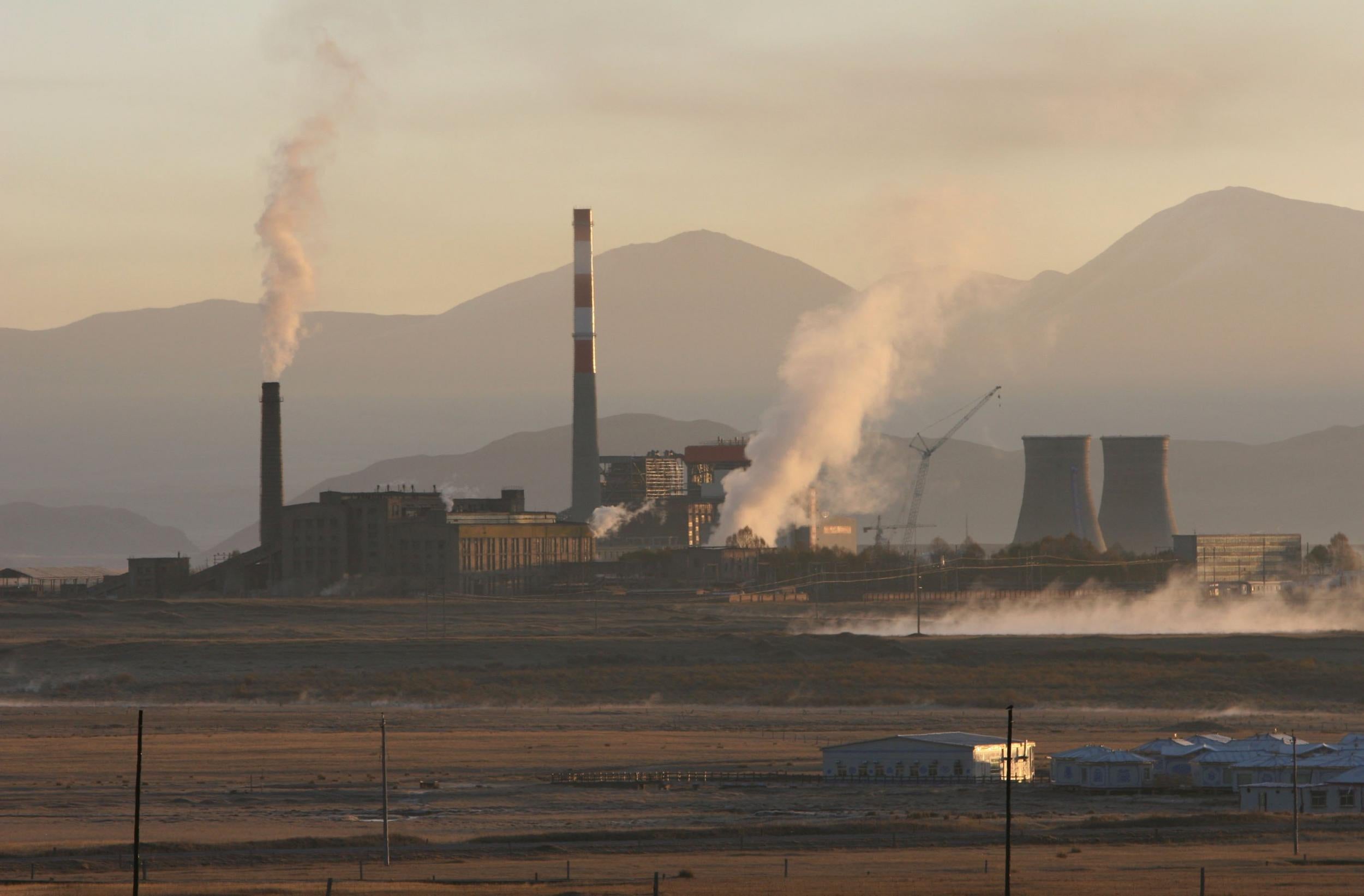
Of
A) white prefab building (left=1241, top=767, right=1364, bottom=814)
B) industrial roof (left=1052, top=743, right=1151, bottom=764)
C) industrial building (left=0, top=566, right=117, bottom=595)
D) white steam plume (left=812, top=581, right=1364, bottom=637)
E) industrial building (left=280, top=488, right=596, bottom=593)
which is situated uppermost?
industrial building (left=280, top=488, right=596, bottom=593)

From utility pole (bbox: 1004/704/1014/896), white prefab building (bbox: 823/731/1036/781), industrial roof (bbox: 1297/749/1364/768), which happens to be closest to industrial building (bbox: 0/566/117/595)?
white prefab building (bbox: 823/731/1036/781)

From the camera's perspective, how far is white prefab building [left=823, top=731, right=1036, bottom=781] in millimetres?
69188

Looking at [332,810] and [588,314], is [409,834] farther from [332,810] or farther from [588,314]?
[588,314]

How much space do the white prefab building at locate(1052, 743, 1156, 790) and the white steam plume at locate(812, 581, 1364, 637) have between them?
67.8 m

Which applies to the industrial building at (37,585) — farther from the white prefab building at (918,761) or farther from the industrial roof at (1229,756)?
the industrial roof at (1229,756)

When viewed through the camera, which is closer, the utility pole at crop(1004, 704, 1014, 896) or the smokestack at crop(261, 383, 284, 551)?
the utility pole at crop(1004, 704, 1014, 896)

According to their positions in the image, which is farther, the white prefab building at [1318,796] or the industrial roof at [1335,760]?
the industrial roof at [1335,760]

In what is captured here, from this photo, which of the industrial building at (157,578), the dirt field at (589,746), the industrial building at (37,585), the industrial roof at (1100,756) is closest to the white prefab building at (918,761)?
the dirt field at (589,746)

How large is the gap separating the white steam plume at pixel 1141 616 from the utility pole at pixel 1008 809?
7376 cm

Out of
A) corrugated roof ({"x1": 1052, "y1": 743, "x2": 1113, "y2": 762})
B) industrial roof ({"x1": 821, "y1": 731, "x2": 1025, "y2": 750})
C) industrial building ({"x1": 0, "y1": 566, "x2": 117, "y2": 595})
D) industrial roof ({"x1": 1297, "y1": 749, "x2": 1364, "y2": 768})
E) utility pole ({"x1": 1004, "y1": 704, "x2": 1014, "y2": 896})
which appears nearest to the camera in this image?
utility pole ({"x1": 1004, "y1": 704, "x2": 1014, "y2": 896})

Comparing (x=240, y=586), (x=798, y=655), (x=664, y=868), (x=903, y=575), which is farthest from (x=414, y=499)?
(x=664, y=868)

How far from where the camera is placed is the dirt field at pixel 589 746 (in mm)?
51000

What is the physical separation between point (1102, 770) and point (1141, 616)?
331 ft

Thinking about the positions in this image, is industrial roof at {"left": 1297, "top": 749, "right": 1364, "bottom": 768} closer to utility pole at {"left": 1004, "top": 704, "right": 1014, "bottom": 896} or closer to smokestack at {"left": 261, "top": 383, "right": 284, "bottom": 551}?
utility pole at {"left": 1004, "top": 704, "right": 1014, "bottom": 896}
